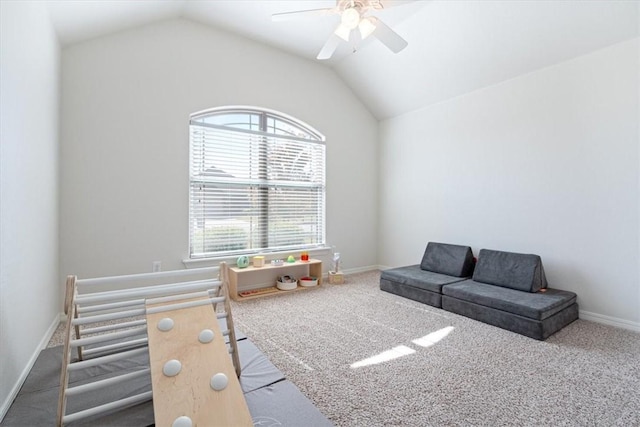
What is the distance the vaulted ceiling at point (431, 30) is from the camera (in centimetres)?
271

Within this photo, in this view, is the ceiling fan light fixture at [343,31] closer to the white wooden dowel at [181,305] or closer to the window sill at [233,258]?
the white wooden dowel at [181,305]

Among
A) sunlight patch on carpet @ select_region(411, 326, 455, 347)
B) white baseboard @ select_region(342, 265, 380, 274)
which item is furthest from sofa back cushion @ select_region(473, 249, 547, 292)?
white baseboard @ select_region(342, 265, 380, 274)

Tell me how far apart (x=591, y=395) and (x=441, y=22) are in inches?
140

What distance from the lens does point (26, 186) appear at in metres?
→ 2.03

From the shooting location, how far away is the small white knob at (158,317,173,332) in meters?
1.67

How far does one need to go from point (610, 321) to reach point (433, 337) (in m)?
1.79

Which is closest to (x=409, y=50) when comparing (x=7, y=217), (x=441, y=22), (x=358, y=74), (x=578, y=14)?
(x=441, y=22)

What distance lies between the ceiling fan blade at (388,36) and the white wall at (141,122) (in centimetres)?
203

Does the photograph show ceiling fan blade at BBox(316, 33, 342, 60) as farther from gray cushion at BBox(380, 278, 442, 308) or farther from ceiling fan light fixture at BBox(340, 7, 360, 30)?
gray cushion at BBox(380, 278, 442, 308)

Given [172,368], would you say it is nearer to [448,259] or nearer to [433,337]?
[433,337]

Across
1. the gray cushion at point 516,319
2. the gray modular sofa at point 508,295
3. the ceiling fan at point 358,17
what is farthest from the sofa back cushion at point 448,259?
the ceiling fan at point 358,17

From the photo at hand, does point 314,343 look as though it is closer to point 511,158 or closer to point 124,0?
point 511,158

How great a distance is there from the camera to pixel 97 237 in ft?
9.99

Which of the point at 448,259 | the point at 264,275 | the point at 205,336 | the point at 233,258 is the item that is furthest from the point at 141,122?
the point at 448,259
